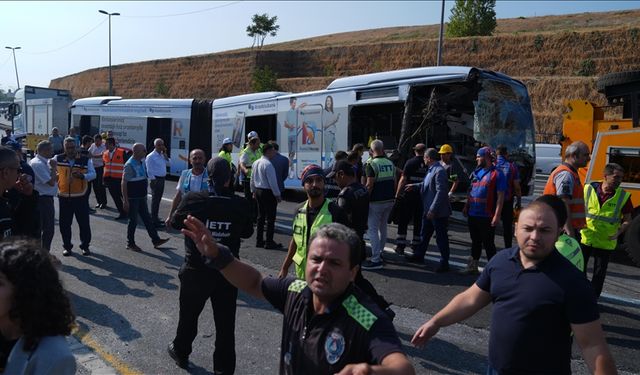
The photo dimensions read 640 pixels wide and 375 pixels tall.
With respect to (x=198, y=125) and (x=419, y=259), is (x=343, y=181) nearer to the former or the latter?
(x=419, y=259)

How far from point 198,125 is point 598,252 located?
47.1 feet

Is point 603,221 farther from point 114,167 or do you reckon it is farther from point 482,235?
point 114,167

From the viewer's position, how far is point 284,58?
187 feet

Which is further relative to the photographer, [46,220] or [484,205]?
A: [46,220]

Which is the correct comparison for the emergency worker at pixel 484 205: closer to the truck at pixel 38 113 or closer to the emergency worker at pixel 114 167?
the emergency worker at pixel 114 167

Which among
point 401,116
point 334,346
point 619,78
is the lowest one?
point 334,346

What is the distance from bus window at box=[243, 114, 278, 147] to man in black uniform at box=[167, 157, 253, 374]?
10581 millimetres

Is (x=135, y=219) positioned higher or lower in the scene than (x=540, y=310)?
lower

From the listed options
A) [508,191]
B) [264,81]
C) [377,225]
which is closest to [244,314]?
[377,225]

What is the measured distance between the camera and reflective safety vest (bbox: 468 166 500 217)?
7.12 metres

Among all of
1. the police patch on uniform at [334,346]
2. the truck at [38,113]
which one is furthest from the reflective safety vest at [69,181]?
the truck at [38,113]

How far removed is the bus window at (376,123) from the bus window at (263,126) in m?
2.94

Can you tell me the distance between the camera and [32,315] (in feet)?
A: 6.83

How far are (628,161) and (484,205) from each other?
326 cm
